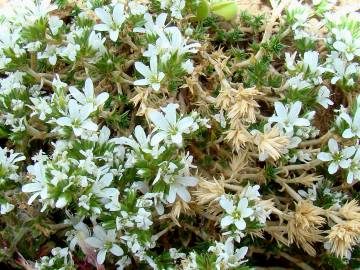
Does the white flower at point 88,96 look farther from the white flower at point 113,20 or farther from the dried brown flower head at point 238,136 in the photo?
the dried brown flower head at point 238,136

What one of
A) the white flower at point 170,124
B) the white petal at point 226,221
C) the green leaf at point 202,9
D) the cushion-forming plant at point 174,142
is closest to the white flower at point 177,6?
the cushion-forming plant at point 174,142

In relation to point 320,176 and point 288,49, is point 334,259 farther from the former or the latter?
point 288,49

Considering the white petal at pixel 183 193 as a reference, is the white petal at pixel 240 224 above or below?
below

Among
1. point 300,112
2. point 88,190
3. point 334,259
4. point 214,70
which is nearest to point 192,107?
point 214,70

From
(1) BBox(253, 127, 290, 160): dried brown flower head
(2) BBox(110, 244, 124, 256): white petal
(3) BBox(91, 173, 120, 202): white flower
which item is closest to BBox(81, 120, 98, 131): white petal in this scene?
(3) BBox(91, 173, 120, 202): white flower

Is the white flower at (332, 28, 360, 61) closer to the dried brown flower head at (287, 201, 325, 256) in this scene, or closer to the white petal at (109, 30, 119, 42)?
the dried brown flower head at (287, 201, 325, 256)

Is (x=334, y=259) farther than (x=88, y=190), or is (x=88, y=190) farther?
(x=334, y=259)

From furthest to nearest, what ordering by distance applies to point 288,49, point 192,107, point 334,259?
point 288,49, point 192,107, point 334,259

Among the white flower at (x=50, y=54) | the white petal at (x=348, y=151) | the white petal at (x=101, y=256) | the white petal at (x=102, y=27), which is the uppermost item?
the white petal at (x=102, y=27)
